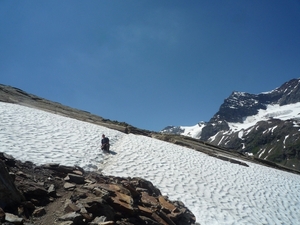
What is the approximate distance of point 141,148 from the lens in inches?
910

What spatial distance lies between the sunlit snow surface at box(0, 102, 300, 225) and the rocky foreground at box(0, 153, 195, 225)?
2.27 meters

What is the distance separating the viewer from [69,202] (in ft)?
26.3

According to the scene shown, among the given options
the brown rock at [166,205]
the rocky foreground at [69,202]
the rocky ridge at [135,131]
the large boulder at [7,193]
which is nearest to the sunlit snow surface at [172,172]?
the brown rock at [166,205]

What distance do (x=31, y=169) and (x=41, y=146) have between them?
4.62m

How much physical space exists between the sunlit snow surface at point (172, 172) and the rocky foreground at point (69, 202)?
2.27 meters

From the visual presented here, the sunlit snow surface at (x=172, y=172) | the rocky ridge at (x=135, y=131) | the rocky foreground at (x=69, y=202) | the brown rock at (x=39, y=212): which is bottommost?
the brown rock at (x=39, y=212)

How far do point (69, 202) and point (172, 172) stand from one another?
10.9 m

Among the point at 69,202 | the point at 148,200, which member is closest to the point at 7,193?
the point at 69,202

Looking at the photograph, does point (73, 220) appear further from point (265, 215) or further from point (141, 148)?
point (141, 148)

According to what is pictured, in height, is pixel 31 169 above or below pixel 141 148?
below

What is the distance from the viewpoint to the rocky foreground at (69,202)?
7184 mm

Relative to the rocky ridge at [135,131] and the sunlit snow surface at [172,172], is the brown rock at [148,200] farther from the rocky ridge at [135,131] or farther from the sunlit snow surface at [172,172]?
the rocky ridge at [135,131]

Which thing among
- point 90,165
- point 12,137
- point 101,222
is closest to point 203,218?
point 101,222

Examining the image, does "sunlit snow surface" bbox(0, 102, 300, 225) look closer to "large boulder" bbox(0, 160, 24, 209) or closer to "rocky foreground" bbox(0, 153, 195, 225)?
"rocky foreground" bbox(0, 153, 195, 225)
